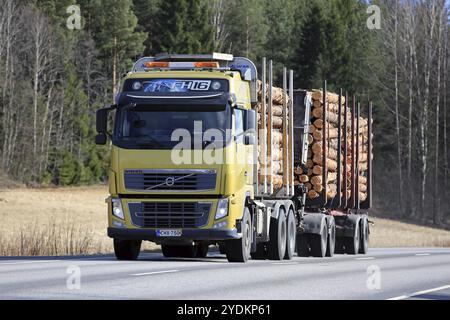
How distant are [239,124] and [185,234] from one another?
2260 mm

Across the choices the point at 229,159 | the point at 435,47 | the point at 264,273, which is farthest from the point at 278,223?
the point at 435,47

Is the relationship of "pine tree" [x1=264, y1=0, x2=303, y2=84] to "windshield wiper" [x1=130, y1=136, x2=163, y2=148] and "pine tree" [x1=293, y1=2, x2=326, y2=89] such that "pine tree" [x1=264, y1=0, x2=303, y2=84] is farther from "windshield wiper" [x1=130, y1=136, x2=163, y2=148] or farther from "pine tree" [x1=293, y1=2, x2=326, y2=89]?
"windshield wiper" [x1=130, y1=136, x2=163, y2=148]

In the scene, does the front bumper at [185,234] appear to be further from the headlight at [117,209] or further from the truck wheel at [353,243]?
the truck wheel at [353,243]

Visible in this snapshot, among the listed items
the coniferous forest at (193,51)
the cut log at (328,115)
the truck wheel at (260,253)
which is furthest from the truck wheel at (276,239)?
A: the coniferous forest at (193,51)

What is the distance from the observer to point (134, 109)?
2250 cm

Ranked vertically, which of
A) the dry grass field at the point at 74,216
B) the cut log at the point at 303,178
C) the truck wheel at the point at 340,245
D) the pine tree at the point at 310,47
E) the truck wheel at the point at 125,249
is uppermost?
the pine tree at the point at 310,47

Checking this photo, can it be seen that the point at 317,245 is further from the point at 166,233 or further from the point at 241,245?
the point at 166,233

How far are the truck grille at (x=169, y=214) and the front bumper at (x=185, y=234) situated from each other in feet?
0.38

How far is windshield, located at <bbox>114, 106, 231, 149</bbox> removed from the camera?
73.0 ft

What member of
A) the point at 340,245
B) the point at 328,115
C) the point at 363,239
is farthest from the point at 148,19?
the point at 328,115

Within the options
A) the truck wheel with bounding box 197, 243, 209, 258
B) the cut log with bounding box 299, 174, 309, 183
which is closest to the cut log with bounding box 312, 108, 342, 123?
the cut log with bounding box 299, 174, 309, 183

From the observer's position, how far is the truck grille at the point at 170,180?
73.5 ft

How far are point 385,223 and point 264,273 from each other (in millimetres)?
53742
